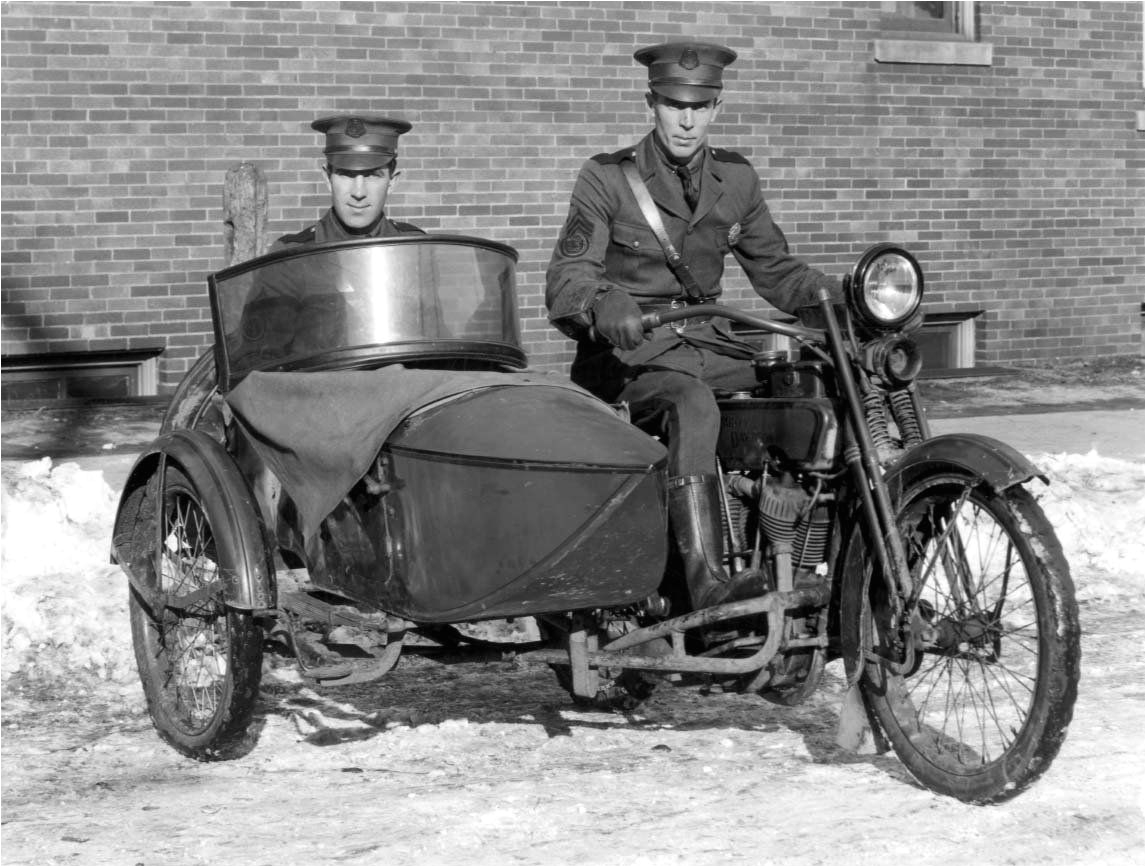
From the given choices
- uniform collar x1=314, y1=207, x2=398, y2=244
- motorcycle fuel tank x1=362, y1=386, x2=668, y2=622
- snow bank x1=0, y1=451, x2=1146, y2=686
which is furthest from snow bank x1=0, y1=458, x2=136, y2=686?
motorcycle fuel tank x1=362, y1=386, x2=668, y2=622

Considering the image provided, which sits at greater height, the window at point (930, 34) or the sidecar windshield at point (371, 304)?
the window at point (930, 34)

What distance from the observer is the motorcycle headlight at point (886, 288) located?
4441 mm

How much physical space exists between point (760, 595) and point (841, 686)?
1374mm

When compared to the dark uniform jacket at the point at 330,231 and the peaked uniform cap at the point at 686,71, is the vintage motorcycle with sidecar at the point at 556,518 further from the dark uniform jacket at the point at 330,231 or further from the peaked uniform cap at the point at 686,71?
the peaked uniform cap at the point at 686,71

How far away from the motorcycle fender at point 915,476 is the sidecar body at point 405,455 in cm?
52

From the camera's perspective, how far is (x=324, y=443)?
179 inches


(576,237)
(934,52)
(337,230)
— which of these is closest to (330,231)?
(337,230)

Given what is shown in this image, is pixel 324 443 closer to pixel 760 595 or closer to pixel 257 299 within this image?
pixel 257 299

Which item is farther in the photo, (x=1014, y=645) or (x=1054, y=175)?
(x=1054, y=175)

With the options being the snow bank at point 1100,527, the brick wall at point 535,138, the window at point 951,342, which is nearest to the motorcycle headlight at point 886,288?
the snow bank at point 1100,527

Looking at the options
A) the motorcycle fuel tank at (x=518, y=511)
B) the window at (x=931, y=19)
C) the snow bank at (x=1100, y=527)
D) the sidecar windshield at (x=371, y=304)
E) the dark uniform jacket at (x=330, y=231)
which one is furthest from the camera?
the window at (x=931, y=19)

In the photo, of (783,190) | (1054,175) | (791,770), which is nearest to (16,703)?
(791,770)

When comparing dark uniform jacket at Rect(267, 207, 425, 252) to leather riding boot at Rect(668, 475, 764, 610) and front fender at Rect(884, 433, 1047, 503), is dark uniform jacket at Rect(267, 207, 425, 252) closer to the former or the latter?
leather riding boot at Rect(668, 475, 764, 610)

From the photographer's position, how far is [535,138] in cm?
1111
